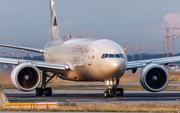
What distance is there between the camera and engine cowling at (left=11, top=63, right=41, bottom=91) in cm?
2804

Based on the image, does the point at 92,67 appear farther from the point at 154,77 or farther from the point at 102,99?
the point at 154,77

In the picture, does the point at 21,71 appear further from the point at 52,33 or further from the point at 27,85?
the point at 52,33

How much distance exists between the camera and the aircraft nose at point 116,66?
86.1 ft

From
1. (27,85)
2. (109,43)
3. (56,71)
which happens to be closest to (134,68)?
(109,43)

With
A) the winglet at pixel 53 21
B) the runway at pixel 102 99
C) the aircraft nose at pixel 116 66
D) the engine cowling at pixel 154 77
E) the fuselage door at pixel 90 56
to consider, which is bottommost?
the runway at pixel 102 99

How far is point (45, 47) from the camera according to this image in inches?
1597

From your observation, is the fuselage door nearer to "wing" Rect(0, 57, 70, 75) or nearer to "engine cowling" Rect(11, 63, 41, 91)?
"wing" Rect(0, 57, 70, 75)

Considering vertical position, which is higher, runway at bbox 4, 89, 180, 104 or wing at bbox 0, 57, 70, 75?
wing at bbox 0, 57, 70, 75

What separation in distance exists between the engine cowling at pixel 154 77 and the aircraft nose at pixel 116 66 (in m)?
3.30

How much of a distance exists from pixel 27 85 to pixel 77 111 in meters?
10.9

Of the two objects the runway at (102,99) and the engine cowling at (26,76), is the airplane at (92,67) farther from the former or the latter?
the runway at (102,99)

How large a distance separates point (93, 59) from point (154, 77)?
211 inches

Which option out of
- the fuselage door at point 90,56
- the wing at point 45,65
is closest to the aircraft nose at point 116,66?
the fuselage door at point 90,56

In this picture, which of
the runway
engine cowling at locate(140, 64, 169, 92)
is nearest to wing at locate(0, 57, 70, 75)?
the runway
